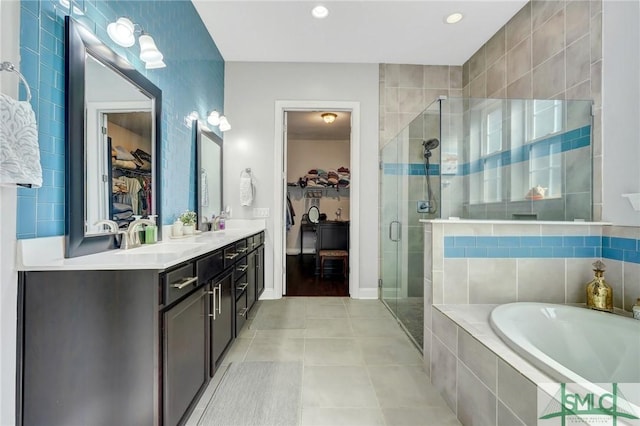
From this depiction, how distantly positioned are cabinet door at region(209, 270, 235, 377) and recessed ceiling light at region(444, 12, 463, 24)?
115 inches

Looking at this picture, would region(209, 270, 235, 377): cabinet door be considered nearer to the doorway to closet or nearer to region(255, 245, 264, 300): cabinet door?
region(255, 245, 264, 300): cabinet door

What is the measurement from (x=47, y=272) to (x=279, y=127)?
272 cm

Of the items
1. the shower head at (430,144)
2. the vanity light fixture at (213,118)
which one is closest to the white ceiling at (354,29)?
the vanity light fixture at (213,118)

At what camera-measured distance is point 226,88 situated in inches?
134

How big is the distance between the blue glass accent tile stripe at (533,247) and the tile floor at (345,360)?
838mm

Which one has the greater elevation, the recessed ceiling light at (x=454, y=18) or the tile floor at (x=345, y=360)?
the recessed ceiling light at (x=454, y=18)

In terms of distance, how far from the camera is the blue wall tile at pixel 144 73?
3.55ft

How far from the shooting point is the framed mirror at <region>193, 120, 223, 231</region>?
2604mm

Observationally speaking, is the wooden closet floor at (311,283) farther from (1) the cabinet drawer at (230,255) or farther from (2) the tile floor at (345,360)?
(1) the cabinet drawer at (230,255)

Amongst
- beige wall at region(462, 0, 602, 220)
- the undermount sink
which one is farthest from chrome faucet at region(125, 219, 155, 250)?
beige wall at region(462, 0, 602, 220)

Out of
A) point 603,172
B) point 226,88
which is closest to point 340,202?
point 226,88

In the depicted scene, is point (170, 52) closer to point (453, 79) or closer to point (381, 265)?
point (381, 265)

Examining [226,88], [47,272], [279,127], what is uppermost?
[226,88]

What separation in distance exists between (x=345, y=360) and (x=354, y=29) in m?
2.93
